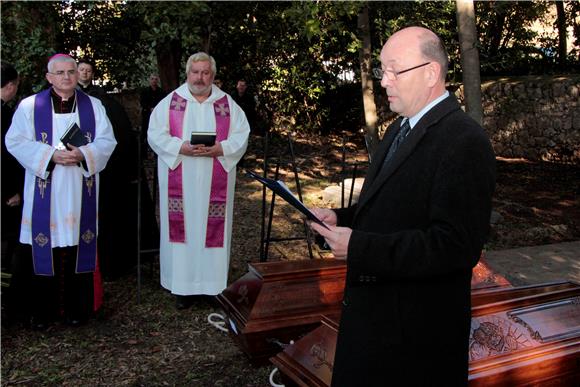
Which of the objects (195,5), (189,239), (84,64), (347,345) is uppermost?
(195,5)

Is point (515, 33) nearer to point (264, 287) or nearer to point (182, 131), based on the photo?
point (182, 131)

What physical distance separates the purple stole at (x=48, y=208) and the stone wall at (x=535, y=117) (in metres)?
9.60

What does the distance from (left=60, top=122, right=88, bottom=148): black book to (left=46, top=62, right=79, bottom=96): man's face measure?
0.31 meters

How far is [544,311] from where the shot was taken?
3.45 metres

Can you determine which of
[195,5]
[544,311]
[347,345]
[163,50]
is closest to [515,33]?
[163,50]

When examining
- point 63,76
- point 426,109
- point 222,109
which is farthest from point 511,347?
point 63,76

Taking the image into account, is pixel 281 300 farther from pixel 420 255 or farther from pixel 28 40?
pixel 28 40

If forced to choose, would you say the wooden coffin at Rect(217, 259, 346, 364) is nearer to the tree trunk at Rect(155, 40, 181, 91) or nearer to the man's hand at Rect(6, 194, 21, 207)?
the man's hand at Rect(6, 194, 21, 207)

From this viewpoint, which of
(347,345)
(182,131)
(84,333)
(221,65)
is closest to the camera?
(347,345)

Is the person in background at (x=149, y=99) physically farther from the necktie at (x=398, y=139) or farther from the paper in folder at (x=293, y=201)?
the necktie at (x=398, y=139)

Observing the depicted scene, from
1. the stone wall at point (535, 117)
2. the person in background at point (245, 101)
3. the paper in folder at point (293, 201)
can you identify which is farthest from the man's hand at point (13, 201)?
the stone wall at point (535, 117)

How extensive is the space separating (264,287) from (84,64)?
3.18m

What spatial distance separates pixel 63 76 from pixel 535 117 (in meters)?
10.1

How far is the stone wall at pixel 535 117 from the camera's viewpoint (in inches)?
460
